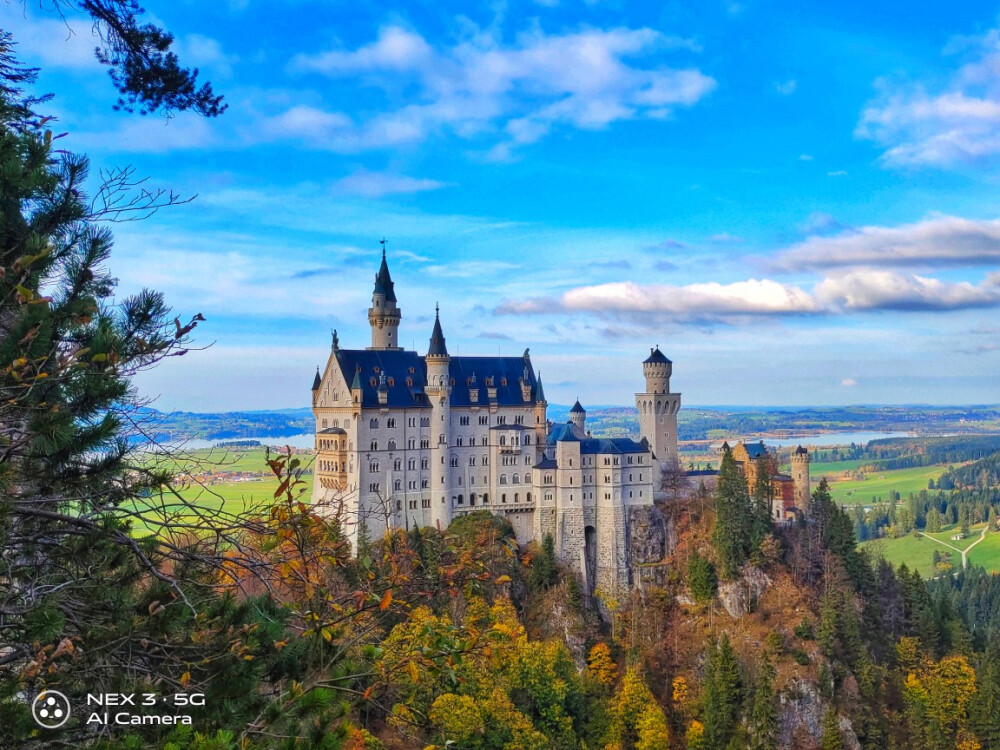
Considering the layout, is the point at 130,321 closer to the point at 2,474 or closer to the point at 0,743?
the point at 2,474

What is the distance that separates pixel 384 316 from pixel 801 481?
39.0 m

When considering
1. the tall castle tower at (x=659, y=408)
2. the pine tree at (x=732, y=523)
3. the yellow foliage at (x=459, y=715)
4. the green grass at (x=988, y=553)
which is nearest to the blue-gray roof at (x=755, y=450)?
the tall castle tower at (x=659, y=408)

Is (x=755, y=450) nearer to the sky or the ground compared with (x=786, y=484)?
nearer to the sky

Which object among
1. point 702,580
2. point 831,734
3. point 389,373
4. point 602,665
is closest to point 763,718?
point 831,734

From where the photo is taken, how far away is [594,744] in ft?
191

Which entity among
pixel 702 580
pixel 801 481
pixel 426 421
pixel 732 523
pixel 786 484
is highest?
pixel 426 421

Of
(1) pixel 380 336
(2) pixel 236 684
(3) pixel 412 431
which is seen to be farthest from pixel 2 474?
(1) pixel 380 336

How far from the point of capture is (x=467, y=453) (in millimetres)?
71562

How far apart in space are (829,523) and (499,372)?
29.5 metres

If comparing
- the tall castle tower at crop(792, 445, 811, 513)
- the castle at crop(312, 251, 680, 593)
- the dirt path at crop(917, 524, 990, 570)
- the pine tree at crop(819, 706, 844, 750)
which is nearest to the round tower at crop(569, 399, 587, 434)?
the castle at crop(312, 251, 680, 593)

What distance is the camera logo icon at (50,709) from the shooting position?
32.6ft

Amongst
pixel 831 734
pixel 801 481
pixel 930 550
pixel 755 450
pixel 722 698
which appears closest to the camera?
pixel 831 734

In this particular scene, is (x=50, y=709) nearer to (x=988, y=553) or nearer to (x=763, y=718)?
(x=763, y=718)

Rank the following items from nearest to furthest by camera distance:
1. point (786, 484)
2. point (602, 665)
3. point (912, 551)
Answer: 1. point (602, 665)
2. point (786, 484)
3. point (912, 551)
